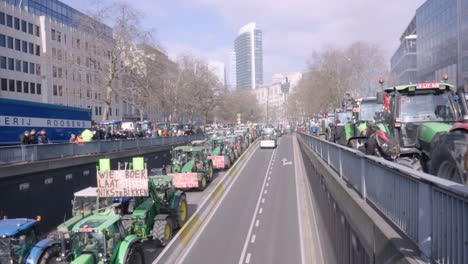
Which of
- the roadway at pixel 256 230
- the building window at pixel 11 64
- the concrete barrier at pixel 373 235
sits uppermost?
the building window at pixel 11 64

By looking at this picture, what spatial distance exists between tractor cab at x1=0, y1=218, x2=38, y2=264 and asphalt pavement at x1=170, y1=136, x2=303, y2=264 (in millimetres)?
5320

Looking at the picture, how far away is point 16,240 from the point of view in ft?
33.9

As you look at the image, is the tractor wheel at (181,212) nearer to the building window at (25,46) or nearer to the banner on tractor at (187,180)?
the banner on tractor at (187,180)

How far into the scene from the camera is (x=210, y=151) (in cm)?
3609

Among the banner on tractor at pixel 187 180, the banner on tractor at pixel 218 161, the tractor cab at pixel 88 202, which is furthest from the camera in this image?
the banner on tractor at pixel 218 161

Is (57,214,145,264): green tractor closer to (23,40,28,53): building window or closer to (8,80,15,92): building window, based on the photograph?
(8,80,15,92): building window

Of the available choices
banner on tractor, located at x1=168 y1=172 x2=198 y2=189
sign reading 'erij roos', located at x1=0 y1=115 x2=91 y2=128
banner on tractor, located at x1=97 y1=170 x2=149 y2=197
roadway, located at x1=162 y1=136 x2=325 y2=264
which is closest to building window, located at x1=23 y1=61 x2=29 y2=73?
sign reading 'erij roos', located at x1=0 y1=115 x2=91 y2=128

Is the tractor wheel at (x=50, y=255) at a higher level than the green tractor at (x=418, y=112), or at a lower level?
lower

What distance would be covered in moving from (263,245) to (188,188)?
10401 millimetres

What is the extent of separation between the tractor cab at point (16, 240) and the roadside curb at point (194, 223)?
12.8 feet

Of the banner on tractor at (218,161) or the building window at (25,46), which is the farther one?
the building window at (25,46)

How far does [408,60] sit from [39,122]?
61011 millimetres

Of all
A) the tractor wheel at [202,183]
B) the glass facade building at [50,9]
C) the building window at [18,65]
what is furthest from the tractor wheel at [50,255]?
the building window at [18,65]

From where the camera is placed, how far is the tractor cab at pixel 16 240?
393 inches
